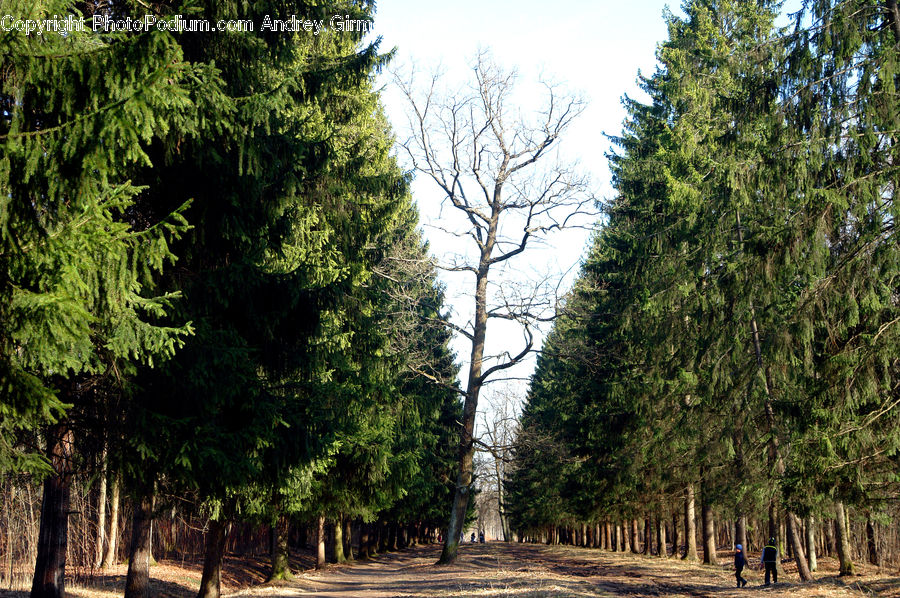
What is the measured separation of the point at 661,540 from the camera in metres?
33.8

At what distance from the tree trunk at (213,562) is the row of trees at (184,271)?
66 mm

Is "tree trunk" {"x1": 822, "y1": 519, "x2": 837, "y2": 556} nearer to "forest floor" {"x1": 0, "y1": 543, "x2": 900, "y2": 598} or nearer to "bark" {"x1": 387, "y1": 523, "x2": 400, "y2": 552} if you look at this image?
"forest floor" {"x1": 0, "y1": 543, "x2": 900, "y2": 598}

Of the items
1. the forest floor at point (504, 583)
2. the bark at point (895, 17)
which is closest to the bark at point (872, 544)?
the forest floor at point (504, 583)

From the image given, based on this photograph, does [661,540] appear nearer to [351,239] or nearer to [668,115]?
[668,115]

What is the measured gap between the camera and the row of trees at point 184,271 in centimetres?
591

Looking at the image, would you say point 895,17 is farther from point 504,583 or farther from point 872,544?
point 872,544

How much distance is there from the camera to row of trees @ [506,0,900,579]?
427 inches

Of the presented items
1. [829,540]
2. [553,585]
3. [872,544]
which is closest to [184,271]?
[553,585]

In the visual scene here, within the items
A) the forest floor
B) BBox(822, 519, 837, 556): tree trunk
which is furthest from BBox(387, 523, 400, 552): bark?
BBox(822, 519, 837, 556): tree trunk

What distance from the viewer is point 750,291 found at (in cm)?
1261

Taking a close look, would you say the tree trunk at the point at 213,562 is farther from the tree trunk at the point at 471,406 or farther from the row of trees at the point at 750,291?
the row of trees at the point at 750,291

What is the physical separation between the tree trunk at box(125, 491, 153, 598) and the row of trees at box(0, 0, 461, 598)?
3 centimetres

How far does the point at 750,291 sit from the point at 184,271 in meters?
9.76

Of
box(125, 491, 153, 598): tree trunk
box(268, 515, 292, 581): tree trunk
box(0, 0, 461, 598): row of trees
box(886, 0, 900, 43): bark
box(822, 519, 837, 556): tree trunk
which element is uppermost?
box(886, 0, 900, 43): bark
